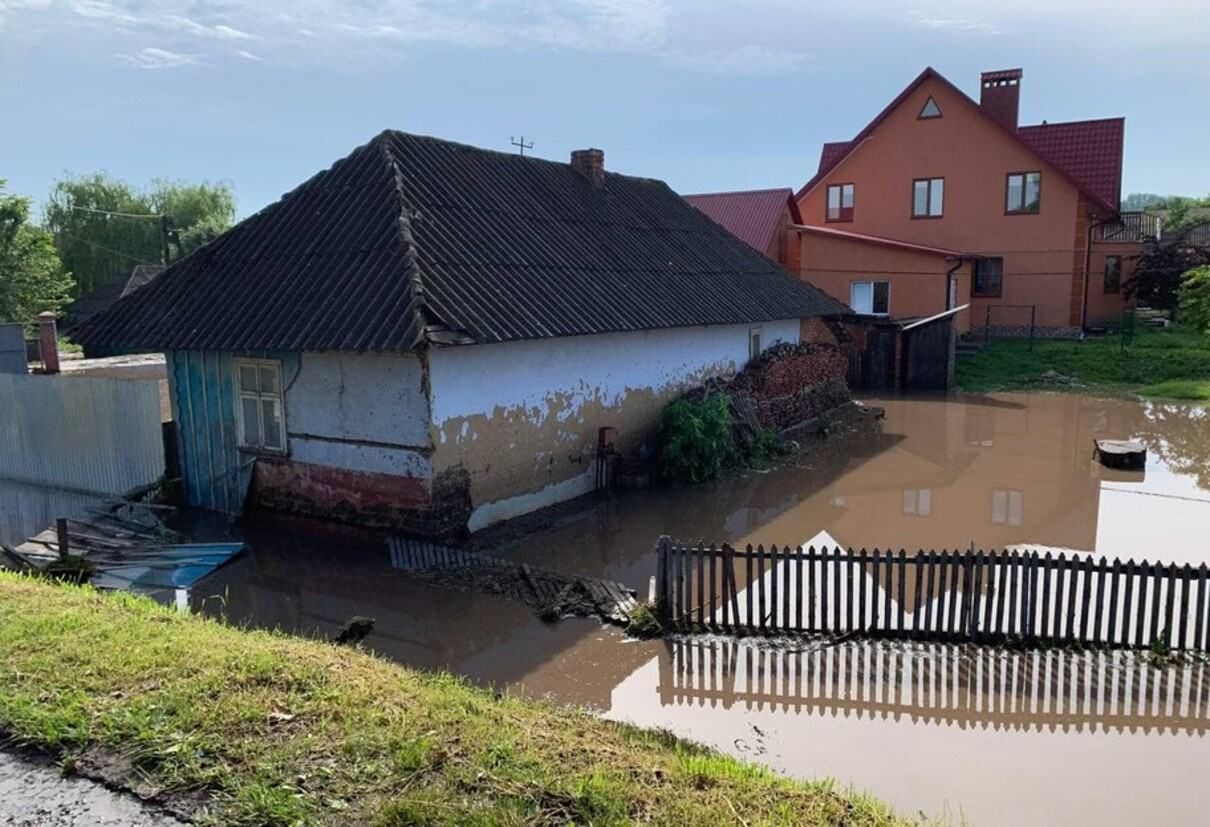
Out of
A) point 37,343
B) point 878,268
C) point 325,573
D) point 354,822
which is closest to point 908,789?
point 354,822

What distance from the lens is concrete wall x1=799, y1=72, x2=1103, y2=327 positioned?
103ft

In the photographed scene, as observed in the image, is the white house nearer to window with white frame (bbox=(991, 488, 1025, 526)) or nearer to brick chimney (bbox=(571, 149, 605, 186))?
brick chimney (bbox=(571, 149, 605, 186))

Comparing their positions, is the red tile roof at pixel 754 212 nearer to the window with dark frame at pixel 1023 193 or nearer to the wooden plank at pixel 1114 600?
the window with dark frame at pixel 1023 193

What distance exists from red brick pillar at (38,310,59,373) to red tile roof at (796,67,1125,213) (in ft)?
98.1

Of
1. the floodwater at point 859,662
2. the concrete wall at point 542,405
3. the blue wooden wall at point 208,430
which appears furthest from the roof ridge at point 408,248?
the floodwater at point 859,662

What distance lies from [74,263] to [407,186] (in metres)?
54.5

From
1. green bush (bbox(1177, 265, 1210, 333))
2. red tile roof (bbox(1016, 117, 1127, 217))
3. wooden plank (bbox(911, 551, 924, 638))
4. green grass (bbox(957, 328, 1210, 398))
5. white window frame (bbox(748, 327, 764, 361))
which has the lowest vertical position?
wooden plank (bbox(911, 551, 924, 638))

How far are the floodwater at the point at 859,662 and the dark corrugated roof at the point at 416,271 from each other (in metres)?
2.99

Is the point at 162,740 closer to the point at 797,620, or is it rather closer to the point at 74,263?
the point at 797,620

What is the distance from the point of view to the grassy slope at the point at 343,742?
486 centimetres

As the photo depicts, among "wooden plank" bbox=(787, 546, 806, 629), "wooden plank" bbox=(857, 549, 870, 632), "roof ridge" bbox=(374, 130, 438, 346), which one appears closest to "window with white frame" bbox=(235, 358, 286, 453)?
"roof ridge" bbox=(374, 130, 438, 346)

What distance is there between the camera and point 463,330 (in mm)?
11258

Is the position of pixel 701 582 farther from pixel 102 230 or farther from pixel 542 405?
A: pixel 102 230

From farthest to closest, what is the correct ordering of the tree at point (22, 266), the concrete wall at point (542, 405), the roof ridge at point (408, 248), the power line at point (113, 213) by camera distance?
the power line at point (113, 213), the tree at point (22, 266), the concrete wall at point (542, 405), the roof ridge at point (408, 248)
